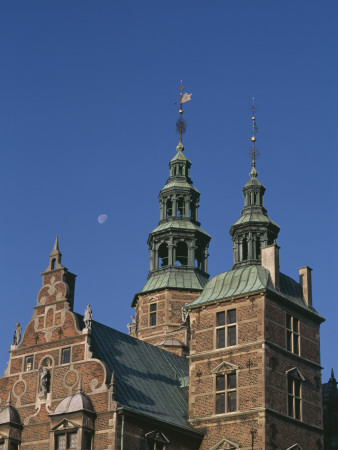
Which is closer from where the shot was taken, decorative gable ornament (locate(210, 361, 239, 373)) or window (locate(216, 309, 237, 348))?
decorative gable ornament (locate(210, 361, 239, 373))

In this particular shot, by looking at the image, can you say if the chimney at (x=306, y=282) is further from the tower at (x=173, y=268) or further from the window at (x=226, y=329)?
the tower at (x=173, y=268)

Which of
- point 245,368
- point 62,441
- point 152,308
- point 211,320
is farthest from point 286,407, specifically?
point 152,308

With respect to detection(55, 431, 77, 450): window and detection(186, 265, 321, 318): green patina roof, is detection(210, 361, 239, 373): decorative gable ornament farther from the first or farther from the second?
detection(55, 431, 77, 450): window

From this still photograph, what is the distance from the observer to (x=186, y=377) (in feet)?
161

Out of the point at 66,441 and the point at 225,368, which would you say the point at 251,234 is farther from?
the point at 66,441

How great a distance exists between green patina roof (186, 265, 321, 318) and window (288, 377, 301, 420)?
4020 millimetres

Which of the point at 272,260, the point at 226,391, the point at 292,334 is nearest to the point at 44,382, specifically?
the point at 226,391

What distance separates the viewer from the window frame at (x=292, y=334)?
1794 inches

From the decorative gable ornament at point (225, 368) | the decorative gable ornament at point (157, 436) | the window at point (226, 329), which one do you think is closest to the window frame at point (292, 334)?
the window at point (226, 329)

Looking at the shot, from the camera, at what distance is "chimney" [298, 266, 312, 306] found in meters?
48.2

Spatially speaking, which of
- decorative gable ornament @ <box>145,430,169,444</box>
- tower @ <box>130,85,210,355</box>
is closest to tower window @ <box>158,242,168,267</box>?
tower @ <box>130,85,210,355</box>

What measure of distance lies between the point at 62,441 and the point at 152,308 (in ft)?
71.8

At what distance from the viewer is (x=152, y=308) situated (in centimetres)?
6222

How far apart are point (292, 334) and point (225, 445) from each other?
677 centimetres
